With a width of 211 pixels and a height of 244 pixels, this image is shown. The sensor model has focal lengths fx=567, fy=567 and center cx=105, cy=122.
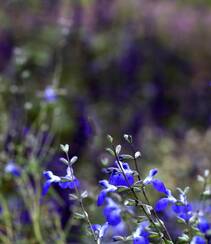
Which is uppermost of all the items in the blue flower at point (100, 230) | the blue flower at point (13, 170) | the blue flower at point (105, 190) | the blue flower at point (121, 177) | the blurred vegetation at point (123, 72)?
the blue flower at point (121, 177)

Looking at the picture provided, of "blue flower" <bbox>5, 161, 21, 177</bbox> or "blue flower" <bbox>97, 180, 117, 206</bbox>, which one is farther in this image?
"blue flower" <bbox>5, 161, 21, 177</bbox>

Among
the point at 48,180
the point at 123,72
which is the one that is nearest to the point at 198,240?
the point at 48,180

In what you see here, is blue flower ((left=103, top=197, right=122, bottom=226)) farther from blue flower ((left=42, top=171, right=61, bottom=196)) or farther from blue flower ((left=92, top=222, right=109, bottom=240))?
blue flower ((left=42, top=171, right=61, bottom=196))

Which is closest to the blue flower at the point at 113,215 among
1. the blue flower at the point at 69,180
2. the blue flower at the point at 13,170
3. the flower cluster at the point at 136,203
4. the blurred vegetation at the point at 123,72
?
the flower cluster at the point at 136,203

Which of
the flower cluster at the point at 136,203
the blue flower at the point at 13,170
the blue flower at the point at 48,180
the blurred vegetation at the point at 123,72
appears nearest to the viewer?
the flower cluster at the point at 136,203

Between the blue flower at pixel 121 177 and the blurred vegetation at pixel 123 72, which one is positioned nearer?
the blue flower at pixel 121 177

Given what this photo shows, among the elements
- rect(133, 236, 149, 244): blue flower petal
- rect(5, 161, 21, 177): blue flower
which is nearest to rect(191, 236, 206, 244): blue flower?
rect(133, 236, 149, 244): blue flower petal

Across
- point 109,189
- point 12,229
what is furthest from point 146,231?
point 12,229

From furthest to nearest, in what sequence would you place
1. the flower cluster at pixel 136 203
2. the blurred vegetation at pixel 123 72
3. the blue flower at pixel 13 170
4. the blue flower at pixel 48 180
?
1. the blurred vegetation at pixel 123 72
2. the blue flower at pixel 13 170
3. the blue flower at pixel 48 180
4. the flower cluster at pixel 136 203

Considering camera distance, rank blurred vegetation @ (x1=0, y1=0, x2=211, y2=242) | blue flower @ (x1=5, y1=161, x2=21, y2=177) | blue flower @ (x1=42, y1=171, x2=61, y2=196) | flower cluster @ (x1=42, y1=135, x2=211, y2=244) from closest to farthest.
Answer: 1. flower cluster @ (x1=42, y1=135, x2=211, y2=244)
2. blue flower @ (x1=42, y1=171, x2=61, y2=196)
3. blue flower @ (x1=5, y1=161, x2=21, y2=177)
4. blurred vegetation @ (x1=0, y1=0, x2=211, y2=242)

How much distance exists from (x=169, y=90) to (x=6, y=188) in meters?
3.67

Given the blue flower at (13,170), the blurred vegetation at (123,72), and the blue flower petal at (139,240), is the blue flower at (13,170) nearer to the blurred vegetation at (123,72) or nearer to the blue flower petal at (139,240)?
the blue flower petal at (139,240)

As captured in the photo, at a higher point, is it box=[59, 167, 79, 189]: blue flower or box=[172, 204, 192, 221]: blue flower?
box=[59, 167, 79, 189]: blue flower

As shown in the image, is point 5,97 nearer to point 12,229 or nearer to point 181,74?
point 12,229
